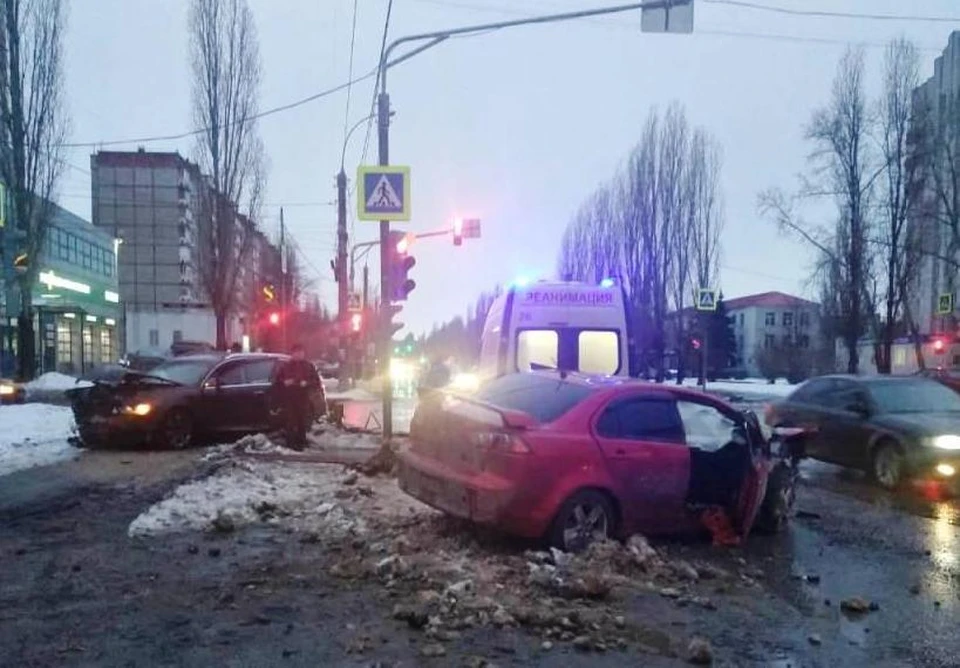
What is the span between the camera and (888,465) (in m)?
12.1

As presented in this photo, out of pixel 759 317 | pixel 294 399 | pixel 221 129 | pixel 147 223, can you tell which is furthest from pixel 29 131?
pixel 759 317

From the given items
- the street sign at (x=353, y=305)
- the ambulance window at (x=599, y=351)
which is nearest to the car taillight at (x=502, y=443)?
the ambulance window at (x=599, y=351)

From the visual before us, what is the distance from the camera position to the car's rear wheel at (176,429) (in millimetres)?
14023

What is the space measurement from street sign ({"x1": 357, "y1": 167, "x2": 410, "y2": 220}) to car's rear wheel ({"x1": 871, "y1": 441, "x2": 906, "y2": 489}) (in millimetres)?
7172

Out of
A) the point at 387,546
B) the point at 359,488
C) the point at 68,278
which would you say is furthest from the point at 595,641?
the point at 68,278

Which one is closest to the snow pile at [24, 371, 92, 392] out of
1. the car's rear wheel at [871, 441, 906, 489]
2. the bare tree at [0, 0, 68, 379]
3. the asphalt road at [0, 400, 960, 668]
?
the bare tree at [0, 0, 68, 379]

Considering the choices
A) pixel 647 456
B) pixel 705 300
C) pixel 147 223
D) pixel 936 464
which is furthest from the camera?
pixel 147 223

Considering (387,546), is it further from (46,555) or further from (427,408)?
(46,555)

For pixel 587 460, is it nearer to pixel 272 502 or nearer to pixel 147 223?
pixel 272 502

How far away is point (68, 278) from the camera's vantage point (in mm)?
49031

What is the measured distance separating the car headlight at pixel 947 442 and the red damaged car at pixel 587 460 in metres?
3.77

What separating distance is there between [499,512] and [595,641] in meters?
1.93

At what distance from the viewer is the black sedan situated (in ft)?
37.6

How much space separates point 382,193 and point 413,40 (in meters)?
2.37
